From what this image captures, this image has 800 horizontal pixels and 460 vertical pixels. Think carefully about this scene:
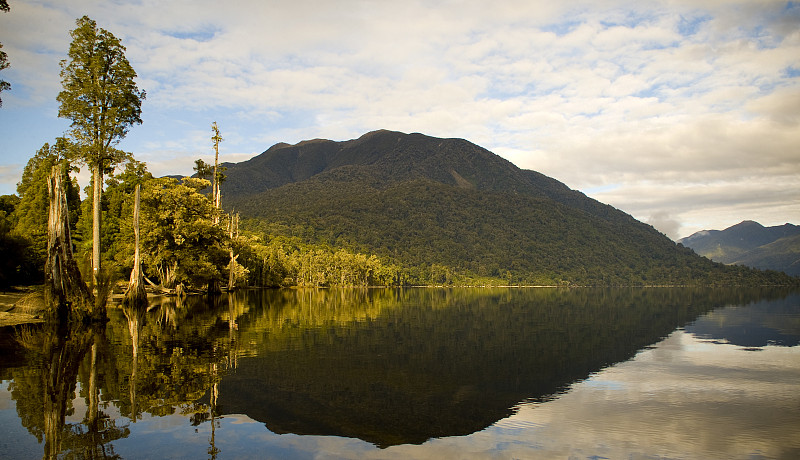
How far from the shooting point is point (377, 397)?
12141mm

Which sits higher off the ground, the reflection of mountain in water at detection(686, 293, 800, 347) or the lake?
the lake

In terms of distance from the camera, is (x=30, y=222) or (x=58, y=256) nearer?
(x=58, y=256)

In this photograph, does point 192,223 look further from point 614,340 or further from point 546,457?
point 546,457

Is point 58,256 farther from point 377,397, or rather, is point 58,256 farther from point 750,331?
point 750,331

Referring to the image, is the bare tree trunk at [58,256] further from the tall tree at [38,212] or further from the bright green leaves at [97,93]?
the tall tree at [38,212]

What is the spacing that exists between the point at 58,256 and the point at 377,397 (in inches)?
640

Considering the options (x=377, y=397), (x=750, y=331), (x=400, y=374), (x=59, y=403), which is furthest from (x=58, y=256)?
(x=750, y=331)

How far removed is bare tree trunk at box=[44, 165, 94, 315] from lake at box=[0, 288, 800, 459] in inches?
52.5

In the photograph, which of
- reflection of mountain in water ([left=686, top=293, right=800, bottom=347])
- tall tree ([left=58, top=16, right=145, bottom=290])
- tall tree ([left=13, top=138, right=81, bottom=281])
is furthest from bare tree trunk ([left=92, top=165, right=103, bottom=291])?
reflection of mountain in water ([left=686, top=293, right=800, bottom=347])

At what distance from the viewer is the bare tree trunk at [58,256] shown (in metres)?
21.0

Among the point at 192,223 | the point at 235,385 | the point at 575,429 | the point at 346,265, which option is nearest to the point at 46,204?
the point at 192,223

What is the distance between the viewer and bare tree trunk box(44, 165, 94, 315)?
68.8 feet

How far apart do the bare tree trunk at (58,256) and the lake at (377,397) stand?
1.33m

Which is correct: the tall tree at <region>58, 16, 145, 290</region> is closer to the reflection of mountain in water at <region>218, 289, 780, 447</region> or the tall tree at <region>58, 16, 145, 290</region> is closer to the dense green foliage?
the dense green foliage
